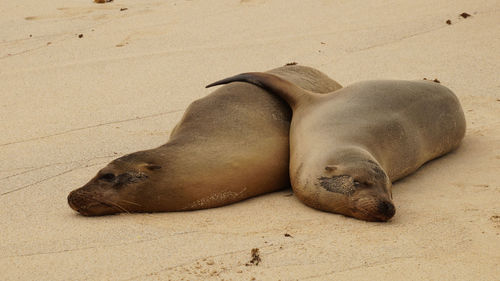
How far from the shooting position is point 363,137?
461cm

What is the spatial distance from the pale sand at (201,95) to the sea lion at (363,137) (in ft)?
0.41

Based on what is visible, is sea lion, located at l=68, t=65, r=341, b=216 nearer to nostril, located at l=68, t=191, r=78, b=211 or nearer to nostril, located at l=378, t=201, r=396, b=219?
nostril, located at l=68, t=191, r=78, b=211

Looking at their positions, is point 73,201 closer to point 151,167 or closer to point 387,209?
point 151,167

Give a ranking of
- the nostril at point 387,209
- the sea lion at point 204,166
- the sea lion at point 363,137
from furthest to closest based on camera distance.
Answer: the sea lion at point 204,166
the sea lion at point 363,137
the nostril at point 387,209

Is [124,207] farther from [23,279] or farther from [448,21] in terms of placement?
[448,21]

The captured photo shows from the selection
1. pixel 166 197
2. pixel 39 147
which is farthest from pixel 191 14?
pixel 166 197

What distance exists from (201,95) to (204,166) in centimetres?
239

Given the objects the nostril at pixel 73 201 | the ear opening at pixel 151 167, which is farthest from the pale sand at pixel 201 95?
the ear opening at pixel 151 167

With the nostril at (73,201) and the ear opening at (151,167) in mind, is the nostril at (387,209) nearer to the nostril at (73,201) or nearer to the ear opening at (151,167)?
the ear opening at (151,167)

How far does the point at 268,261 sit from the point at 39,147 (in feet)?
8.78

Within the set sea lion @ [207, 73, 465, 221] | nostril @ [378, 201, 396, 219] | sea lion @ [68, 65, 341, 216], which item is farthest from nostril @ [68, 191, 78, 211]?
nostril @ [378, 201, 396, 219]

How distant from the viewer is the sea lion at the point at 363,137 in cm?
414

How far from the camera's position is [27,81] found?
7.35 m

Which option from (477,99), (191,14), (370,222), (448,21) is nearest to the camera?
(370,222)
